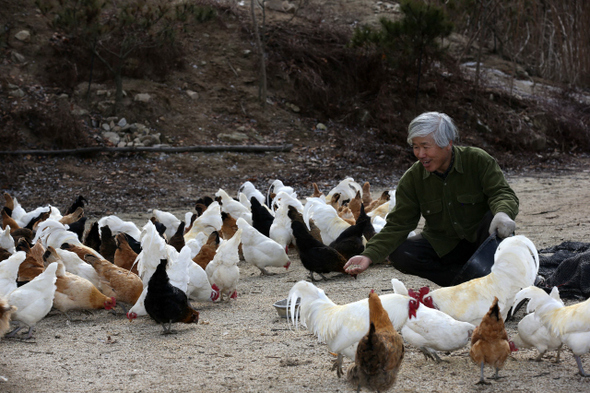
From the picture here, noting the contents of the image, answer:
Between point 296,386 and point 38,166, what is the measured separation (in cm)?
999

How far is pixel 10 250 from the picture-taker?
626 centimetres

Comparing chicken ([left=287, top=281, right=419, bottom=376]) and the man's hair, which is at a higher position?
the man's hair

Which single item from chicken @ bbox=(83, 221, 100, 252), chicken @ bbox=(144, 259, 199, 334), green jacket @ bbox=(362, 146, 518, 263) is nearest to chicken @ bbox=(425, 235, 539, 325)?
green jacket @ bbox=(362, 146, 518, 263)

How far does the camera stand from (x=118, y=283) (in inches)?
203

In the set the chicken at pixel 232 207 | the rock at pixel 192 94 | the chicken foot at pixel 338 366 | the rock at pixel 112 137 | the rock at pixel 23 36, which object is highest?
the rock at pixel 23 36

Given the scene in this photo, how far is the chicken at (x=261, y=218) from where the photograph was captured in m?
7.39

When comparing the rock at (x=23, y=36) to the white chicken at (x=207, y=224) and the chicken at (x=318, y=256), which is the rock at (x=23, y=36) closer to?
the white chicken at (x=207, y=224)

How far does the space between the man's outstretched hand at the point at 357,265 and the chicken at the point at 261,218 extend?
3455 mm

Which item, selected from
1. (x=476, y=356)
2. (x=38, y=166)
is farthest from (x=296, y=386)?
(x=38, y=166)

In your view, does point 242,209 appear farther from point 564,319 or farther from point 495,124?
point 495,124

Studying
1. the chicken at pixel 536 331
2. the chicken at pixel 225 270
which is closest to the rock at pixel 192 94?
the chicken at pixel 225 270

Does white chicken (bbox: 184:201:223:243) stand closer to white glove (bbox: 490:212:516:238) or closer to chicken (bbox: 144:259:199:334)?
chicken (bbox: 144:259:199:334)

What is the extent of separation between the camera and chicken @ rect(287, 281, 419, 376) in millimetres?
3414

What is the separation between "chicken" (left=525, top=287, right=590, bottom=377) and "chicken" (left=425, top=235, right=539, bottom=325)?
11.1 inches
